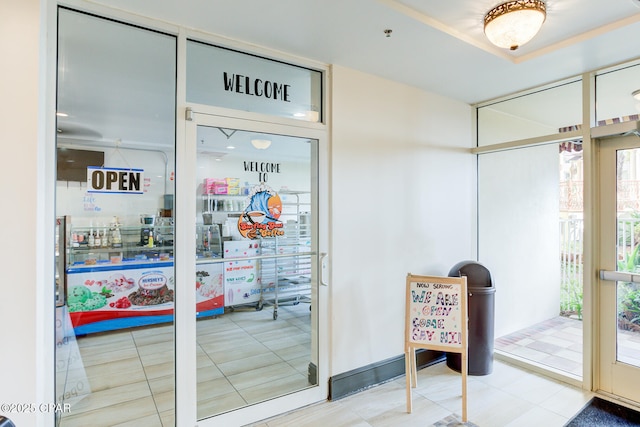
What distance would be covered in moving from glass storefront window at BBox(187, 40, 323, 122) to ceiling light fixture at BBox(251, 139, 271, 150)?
0.74 feet

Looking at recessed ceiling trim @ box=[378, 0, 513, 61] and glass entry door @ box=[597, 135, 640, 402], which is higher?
recessed ceiling trim @ box=[378, 0, 513, 61]

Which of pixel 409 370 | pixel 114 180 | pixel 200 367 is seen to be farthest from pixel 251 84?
pixel 409 370

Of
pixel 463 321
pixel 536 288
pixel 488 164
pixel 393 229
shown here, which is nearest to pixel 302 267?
pixel 393 229

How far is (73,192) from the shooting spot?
6.70 ft

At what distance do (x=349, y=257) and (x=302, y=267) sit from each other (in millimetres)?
430

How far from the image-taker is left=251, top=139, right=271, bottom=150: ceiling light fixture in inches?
103

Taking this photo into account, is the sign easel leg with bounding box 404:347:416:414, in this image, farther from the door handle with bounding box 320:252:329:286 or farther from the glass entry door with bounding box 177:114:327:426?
the door handle with bounding box 320:252:329:286

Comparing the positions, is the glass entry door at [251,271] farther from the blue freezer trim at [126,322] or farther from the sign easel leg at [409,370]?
the sign easel leg at [409,370]

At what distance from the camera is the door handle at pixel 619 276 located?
2766 mm

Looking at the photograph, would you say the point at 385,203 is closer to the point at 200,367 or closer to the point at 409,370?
the point at 409,370

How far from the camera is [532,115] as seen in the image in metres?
3.54
